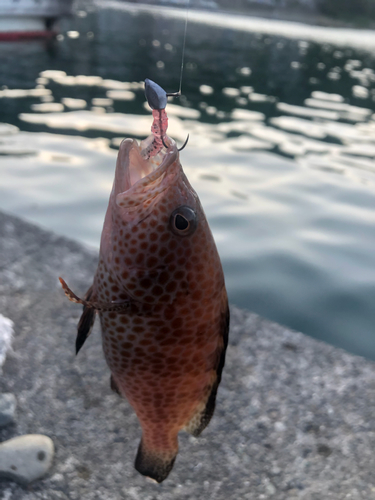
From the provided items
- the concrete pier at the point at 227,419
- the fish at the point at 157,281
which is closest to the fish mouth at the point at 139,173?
the fish at the point at 157,281

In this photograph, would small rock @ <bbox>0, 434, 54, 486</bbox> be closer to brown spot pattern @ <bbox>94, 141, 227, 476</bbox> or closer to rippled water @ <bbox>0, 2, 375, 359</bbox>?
brown spot pattern @ <bbox>94, 141, 227, 476</bbox>

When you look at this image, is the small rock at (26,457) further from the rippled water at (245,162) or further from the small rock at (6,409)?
the rippled water at (245,162)

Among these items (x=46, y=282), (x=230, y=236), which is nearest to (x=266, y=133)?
(x=230, y=236)

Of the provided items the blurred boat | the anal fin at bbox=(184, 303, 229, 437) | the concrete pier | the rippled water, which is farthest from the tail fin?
the blurred boat

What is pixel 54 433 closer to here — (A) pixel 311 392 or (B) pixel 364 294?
(A) pixel 311 392

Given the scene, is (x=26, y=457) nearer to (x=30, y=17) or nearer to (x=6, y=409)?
(x=6, y=409)

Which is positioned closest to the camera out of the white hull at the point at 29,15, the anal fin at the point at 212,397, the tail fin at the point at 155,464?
the anal fin at the point at 212,397
